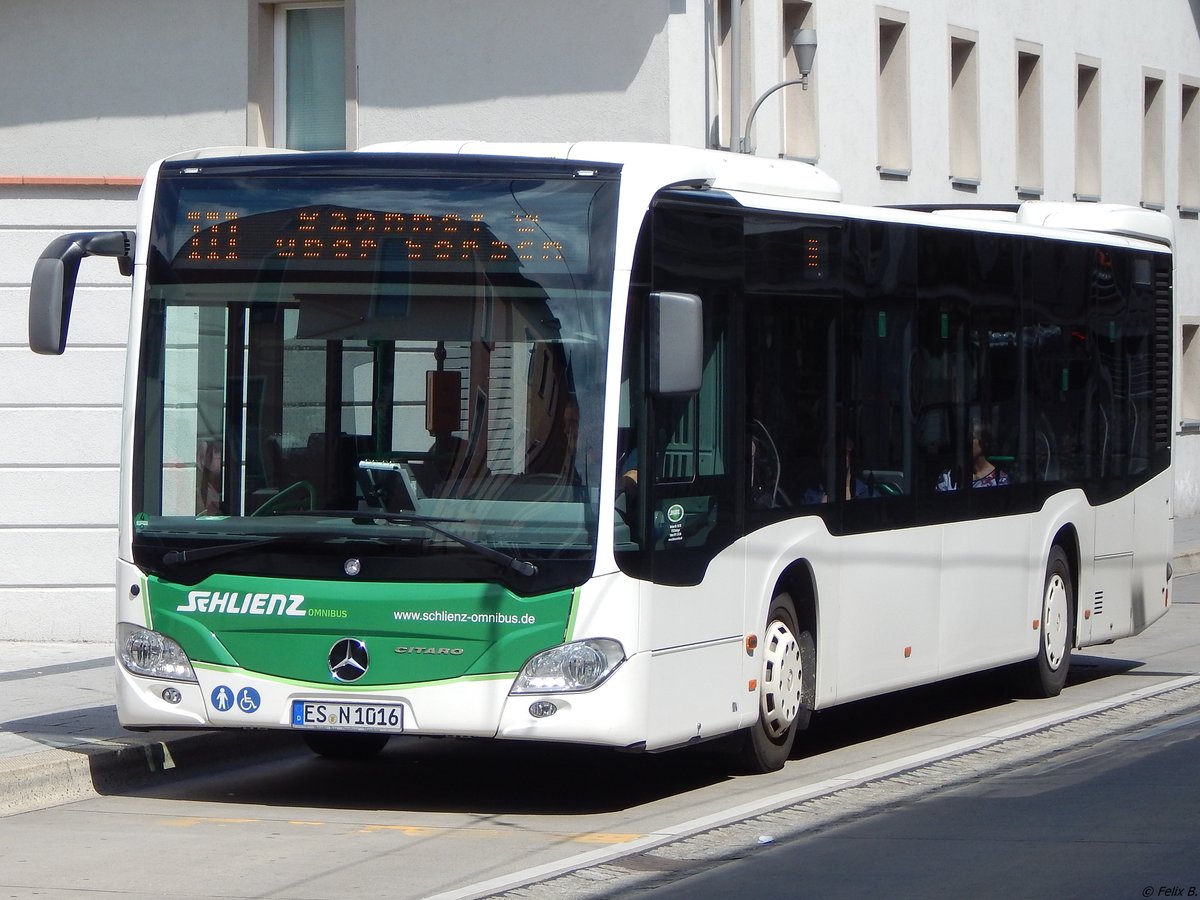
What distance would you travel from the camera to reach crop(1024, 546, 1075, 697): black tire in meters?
13.6

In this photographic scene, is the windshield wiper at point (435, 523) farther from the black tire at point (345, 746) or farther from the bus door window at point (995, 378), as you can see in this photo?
the bus door window at point (995, 378)

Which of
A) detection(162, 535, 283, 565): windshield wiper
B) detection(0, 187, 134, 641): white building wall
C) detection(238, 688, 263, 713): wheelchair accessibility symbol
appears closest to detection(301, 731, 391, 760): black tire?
detection(238, 688, 263, 713): wheelchair accessibility symbol

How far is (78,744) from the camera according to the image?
10695 millimetres

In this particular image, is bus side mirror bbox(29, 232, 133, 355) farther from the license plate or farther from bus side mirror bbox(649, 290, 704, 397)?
bus side mirror bbox(649, 290, 704, 397)

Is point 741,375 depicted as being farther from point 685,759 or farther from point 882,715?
point 882,715

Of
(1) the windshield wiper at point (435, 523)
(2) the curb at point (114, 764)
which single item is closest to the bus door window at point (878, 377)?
(1) the windshield wiper at point (435, 523)

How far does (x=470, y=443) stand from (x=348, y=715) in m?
1.23

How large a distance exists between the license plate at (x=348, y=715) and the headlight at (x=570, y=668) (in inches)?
21.3

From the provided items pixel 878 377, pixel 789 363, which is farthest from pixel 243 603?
pixel 878 377

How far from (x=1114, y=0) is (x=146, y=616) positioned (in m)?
25.6

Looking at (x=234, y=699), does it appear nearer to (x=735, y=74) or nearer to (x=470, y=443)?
(x=470, y=443)

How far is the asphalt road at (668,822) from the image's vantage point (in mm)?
7770

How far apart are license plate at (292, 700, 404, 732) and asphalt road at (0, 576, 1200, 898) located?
0.41m

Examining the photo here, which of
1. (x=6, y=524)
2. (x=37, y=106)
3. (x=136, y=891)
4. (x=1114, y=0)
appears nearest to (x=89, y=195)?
(x=6, y=524)
